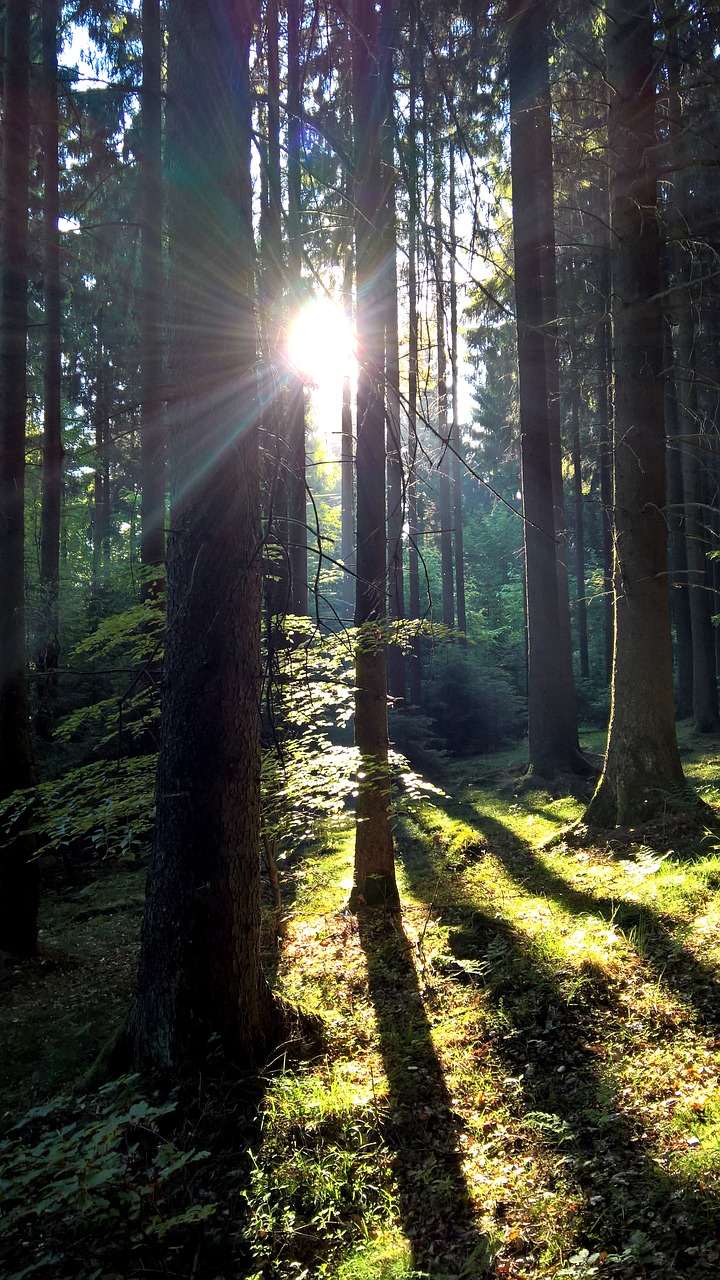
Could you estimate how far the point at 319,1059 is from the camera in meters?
3.95

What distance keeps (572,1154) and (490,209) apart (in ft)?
12.4

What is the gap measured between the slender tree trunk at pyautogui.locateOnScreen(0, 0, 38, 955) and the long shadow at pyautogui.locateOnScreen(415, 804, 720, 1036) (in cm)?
462

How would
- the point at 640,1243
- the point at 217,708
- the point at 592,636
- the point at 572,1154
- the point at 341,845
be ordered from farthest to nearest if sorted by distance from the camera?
the point at 592,636, the point at 341,845, the point at 217,708, the point at 572,1154, the point at 640,1243

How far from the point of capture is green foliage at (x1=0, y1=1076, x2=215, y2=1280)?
2664mm

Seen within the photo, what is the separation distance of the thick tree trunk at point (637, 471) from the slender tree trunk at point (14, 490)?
5.58 m

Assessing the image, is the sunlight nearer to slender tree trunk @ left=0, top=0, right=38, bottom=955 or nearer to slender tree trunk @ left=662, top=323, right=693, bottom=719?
slender tree trunk @ left=0, top=0, right=38, bottom=955

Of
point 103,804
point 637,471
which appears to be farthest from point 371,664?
point 637,471

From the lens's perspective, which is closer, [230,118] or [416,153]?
[416,153]

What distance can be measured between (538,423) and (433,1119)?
30.4 ft

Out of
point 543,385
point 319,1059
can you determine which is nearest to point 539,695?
→ point 543,385

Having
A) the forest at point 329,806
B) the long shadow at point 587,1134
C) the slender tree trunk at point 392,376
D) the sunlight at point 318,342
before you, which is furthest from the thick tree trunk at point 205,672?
the long shadow at point 587,1134

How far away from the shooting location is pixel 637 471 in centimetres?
718

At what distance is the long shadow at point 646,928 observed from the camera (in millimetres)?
3895

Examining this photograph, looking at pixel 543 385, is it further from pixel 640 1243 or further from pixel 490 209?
pixel 640 1243
